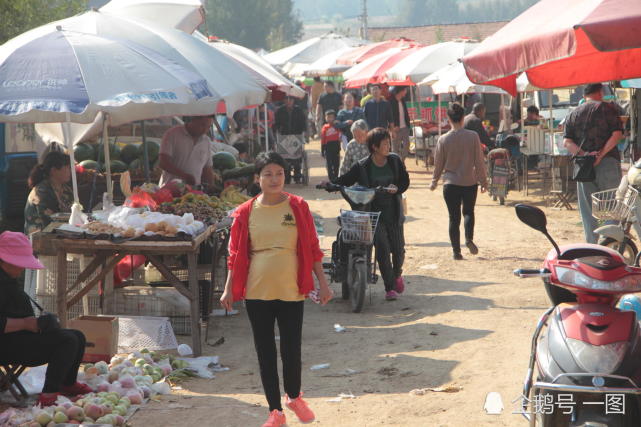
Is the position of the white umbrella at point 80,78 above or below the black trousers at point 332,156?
above

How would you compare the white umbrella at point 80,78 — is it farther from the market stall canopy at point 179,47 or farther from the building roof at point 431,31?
the building roof at point 431,31

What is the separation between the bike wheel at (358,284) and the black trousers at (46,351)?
3.84m

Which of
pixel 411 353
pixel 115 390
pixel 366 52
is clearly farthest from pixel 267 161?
pixel 366 52

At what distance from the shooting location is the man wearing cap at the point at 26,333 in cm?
635

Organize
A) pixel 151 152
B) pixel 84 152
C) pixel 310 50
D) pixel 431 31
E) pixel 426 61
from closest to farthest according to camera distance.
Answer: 1. pixel 84 152
2. pixel 151 152
3. pixel 426 61
4. pixel 310 50
5. pixel 431 31

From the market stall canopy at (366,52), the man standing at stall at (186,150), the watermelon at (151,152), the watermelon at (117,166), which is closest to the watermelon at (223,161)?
the watermelon at (151,152)

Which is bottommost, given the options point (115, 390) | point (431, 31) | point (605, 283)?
point (115, 390)

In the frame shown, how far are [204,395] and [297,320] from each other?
60.0 inches

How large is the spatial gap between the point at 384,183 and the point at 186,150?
2.34m

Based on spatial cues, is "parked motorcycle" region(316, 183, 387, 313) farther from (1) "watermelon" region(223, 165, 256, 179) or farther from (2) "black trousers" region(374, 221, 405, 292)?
(1) "watermelon" region(223, 165, 256, 179)

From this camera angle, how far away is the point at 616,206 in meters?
9.21

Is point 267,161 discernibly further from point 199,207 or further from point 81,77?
point 199,207

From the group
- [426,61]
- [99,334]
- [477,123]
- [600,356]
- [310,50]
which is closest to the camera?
[600,356]

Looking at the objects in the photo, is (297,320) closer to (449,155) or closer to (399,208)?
(399,208)
